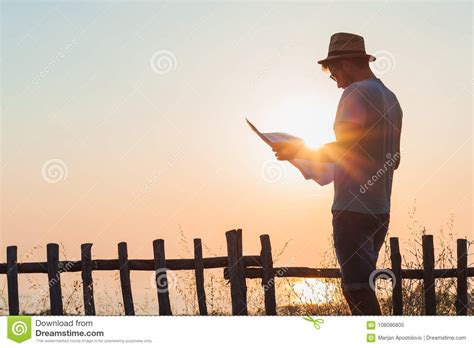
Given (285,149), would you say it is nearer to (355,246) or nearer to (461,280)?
(355,246)

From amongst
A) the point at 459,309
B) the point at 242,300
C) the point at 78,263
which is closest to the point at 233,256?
the point at 242,300

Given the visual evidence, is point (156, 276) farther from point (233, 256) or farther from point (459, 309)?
point (459, 309)

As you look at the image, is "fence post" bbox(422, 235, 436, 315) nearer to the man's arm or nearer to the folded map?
the folded map

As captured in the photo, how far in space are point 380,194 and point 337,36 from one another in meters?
1.15

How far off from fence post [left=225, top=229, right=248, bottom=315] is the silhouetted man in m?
3.71

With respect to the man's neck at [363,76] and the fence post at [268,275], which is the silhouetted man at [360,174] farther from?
the fence post at [268,275]

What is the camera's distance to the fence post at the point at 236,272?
29.6 ft

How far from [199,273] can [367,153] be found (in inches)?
171

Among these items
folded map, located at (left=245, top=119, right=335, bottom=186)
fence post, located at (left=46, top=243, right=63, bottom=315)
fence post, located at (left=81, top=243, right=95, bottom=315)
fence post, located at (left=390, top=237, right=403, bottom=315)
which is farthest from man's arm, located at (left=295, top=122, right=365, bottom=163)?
fence post, located at (left=46, top=243, right=63, bottom=315)

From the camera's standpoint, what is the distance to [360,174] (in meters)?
5.24

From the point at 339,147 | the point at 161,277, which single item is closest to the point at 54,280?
the point at 161,277

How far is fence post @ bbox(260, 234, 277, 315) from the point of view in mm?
9078
